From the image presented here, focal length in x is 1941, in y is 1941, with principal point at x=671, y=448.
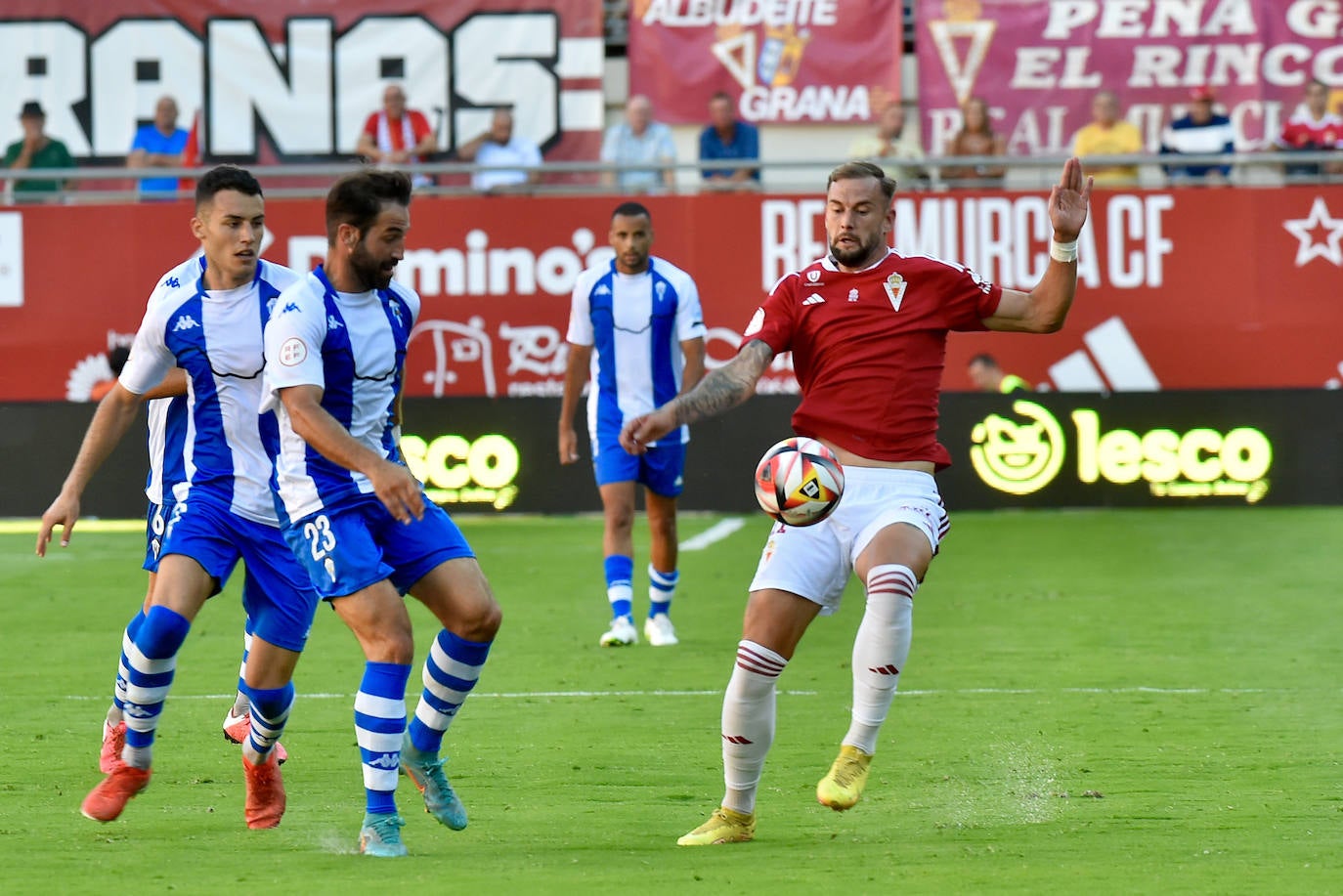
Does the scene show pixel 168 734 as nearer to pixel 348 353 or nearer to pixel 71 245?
pixel 348 353

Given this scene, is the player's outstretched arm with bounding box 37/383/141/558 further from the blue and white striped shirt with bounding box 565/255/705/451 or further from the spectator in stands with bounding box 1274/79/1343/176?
the spectator in stands with bounding box 1274/79/1343/176

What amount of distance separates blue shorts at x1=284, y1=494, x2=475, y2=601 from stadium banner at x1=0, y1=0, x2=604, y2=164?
1613cm

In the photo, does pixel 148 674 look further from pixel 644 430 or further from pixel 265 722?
pixel 644 430

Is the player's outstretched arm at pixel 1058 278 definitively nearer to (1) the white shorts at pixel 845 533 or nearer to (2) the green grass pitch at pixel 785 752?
(1) the white shorts at pixel 845 533

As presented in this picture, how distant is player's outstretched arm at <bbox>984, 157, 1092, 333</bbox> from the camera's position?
6.47 meters

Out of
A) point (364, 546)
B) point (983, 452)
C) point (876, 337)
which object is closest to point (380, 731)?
point (364, 546)

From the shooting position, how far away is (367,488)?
6.06 m

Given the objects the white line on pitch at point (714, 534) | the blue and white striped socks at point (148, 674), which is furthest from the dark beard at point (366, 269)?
the white line on pitch at point (714, 534)

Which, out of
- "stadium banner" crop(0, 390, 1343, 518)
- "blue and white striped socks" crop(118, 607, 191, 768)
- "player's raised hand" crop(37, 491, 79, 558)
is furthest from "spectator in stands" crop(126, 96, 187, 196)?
"blue and white striped socks" crop(118, 607, 191, 768)

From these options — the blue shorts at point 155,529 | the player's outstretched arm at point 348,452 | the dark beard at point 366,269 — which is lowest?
the blue shorts at point 155,529

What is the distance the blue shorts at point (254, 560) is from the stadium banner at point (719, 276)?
12.7 meters

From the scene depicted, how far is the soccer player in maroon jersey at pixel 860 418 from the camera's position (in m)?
6.15

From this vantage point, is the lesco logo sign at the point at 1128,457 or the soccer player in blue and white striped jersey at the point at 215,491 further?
the lesco logo sign at the point at 1128,457

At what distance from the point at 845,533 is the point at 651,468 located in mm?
4697
